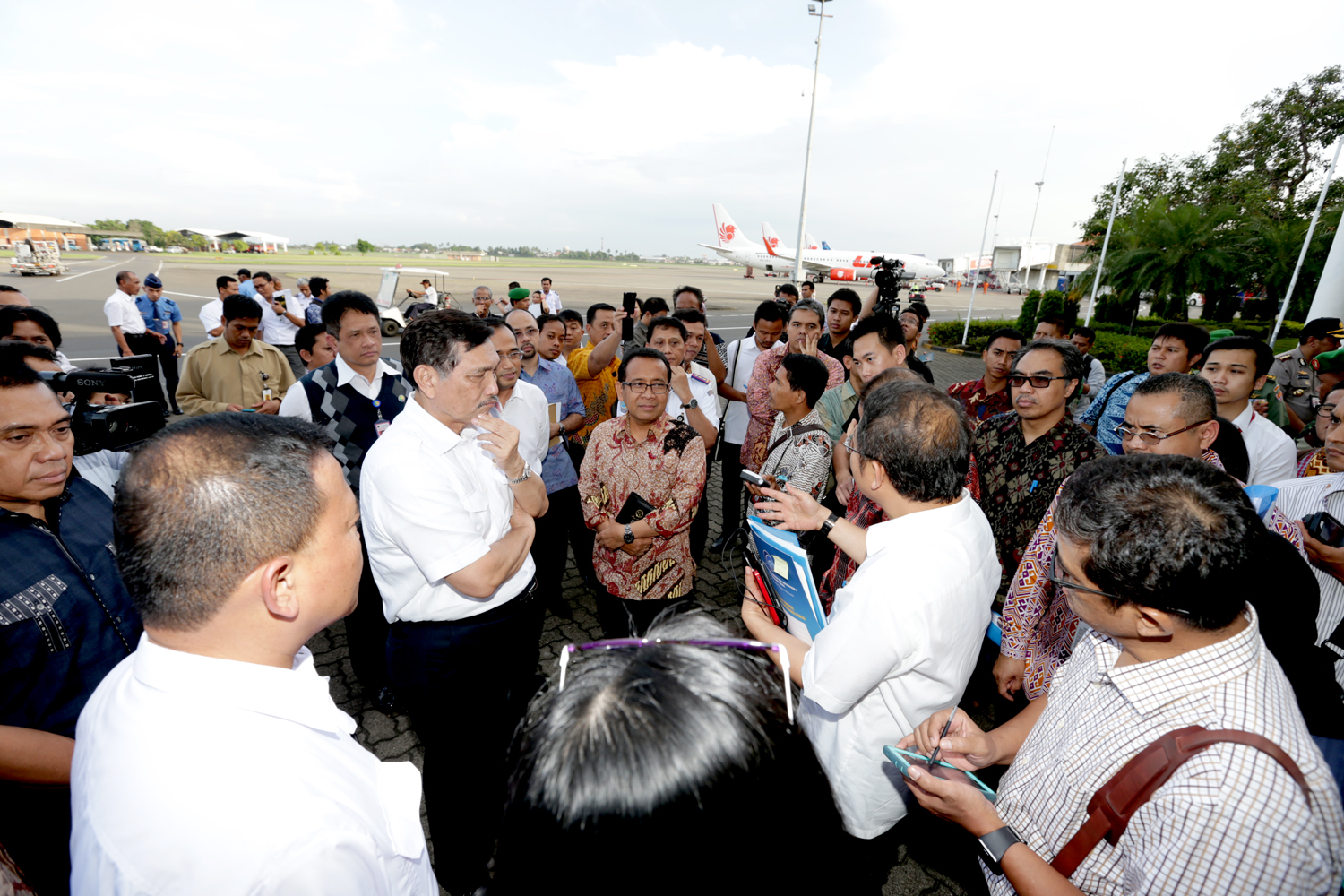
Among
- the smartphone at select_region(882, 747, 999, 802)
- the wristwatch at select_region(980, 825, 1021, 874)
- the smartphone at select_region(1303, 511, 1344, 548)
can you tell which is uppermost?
the smartphone at select_region(1303, 511, 1344, 548)

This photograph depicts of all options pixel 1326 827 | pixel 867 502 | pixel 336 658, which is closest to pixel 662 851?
pixel 1326 827

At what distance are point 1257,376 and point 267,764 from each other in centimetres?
509

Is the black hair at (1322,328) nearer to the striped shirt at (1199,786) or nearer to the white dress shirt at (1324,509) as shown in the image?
the white dress shirt at (1324,509)

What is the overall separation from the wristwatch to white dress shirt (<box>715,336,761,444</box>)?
150 inches

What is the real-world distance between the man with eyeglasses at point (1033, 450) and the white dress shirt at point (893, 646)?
4.50 ft

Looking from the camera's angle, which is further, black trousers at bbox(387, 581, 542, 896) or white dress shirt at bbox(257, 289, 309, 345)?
white dress shirt at bbox(257, 289, 309, 345)

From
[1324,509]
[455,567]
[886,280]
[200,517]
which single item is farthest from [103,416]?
[886,280]

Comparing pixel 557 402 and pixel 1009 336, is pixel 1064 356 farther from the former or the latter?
pixel 557 402

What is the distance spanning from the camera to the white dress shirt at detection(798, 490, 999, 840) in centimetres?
154

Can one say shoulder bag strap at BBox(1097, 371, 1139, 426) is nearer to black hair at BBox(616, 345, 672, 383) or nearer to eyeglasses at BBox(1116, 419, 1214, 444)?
eyeglasses at BBox(1116, 419, 1214, 444)

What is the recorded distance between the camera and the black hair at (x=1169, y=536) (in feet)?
3.77

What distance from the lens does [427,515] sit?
1877 millimetres

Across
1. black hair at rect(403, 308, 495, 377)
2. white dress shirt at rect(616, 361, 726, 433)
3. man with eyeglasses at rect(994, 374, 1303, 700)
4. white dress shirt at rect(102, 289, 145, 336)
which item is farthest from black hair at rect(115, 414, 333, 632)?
white dress shirt at rect(102, 289, 145, 336)

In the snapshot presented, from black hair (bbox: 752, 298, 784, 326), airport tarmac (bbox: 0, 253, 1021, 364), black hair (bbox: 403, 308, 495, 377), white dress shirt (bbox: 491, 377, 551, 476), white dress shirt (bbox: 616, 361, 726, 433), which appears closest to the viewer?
black hair (bbox: 403, 308, 495, 377)
